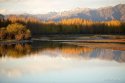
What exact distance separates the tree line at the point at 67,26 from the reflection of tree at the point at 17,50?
11.2 inches

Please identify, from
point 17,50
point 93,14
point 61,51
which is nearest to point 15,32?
point 17,50

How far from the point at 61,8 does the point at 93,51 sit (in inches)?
40.0

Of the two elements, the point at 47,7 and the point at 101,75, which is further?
the point at 47,7

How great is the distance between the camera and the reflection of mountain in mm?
5387

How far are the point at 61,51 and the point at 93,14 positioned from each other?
36.0 inches

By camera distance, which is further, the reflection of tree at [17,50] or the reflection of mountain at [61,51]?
the reflection of tree at [17,50]

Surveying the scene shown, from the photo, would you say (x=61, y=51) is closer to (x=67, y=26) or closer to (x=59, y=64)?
(x=59, y=64)

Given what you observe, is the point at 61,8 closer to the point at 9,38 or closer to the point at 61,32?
the point at 61,32

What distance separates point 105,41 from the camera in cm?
548

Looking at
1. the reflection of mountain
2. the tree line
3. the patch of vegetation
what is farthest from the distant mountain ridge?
the reflection of mountain

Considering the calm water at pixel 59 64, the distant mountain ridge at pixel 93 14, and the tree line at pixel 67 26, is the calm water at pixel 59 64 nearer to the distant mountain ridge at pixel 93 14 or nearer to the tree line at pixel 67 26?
the tree line at pixel 67 26

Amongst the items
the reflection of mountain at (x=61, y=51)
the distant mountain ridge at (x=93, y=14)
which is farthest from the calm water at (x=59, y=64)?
the distant mountain ridge at (x=93, y=14)

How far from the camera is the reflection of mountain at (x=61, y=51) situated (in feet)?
17.7

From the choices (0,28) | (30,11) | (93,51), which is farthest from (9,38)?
(93,51)
